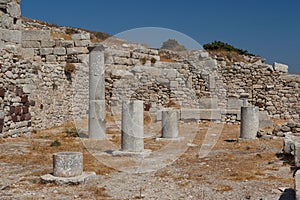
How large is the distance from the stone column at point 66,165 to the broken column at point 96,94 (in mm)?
5894

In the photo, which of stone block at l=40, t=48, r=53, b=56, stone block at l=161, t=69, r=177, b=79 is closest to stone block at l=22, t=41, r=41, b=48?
stone block at l=40, t=48, r=53, b=56

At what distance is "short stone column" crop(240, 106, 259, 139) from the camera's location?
1400 cm

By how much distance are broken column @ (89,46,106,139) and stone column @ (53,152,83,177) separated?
5.89 metres

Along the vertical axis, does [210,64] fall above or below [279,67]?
above

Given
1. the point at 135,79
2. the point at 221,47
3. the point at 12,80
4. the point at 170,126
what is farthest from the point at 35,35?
the point at 221,47

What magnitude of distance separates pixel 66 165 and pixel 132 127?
130 inches

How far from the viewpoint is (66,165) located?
7.73 m

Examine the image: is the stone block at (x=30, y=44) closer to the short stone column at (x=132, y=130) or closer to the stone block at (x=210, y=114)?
the stone block at (x=210, y=114)

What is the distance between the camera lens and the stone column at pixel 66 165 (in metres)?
7.70

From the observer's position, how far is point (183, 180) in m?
7.85

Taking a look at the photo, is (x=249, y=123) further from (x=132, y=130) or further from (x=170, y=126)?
(x=132, y=130)

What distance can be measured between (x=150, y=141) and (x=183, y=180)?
5.80m

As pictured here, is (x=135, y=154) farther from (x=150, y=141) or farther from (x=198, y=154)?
(x=150, y=141)

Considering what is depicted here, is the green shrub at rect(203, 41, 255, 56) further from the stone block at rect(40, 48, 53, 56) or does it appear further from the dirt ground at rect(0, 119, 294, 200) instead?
the dirt ground at rect(0, 119, 294, 200)
